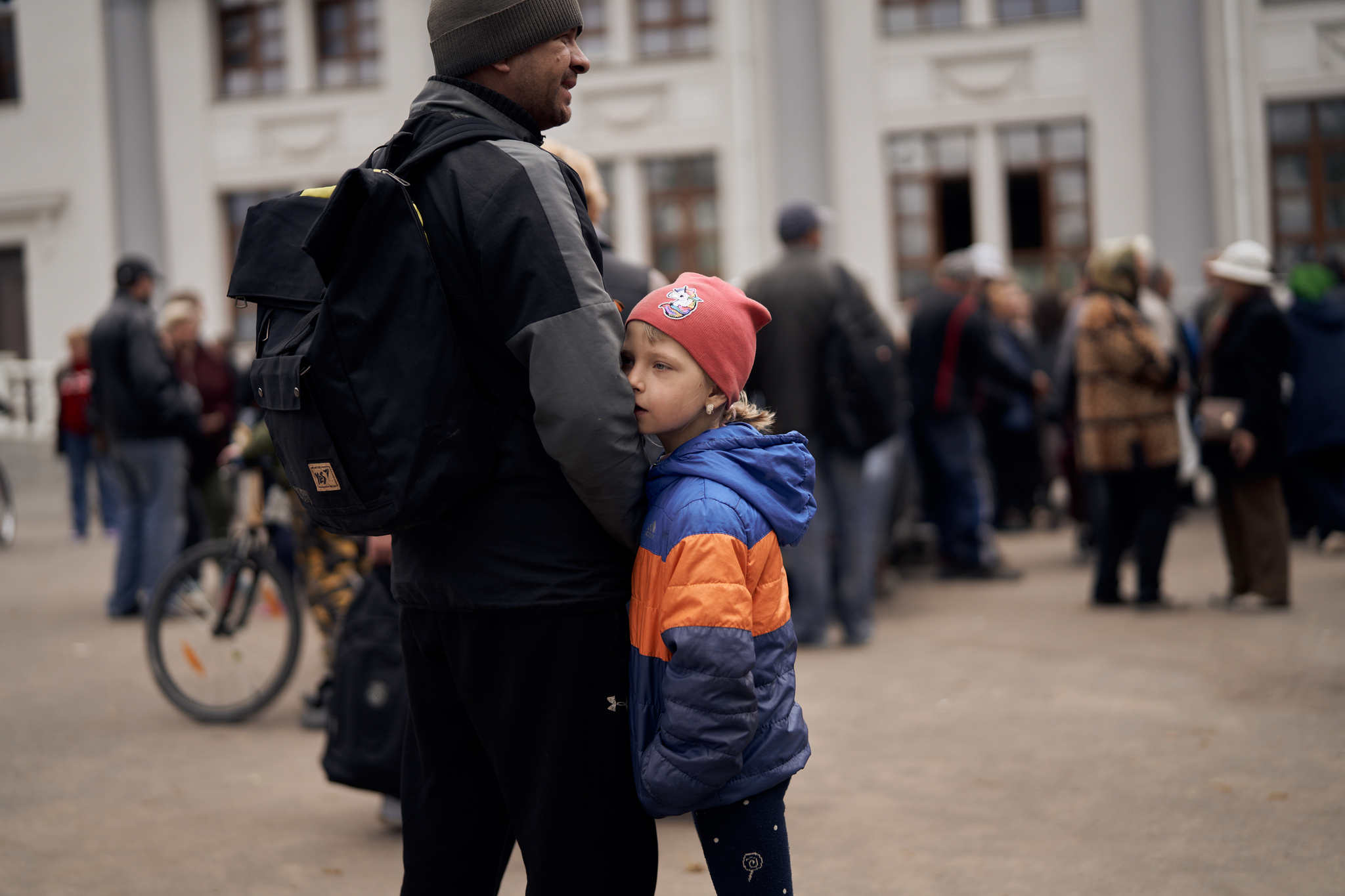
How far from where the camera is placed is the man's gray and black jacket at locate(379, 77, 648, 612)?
7.48ft

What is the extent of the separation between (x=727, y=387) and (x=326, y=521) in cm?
78

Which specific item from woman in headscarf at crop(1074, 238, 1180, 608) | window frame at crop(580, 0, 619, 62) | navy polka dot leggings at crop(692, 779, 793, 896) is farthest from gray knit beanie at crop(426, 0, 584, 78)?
window frame at crop(580, 0, 619, 62)

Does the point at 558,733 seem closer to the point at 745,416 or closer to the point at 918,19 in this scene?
the point at 745,416

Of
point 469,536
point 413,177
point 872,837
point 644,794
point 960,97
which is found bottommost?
point 872,837

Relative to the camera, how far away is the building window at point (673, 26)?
21141mm

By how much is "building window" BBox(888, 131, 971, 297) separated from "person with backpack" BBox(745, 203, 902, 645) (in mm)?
13428

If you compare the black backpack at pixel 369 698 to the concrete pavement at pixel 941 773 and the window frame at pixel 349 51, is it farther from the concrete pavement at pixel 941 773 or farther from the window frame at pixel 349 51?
the window frame at pixel 349 51

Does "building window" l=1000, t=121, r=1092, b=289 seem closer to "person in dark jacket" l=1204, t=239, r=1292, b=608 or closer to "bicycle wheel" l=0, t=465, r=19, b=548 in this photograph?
"person in dark jacket" l=1204, t=239, r=1292, b=608

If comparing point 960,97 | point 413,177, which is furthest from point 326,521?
point 960,97

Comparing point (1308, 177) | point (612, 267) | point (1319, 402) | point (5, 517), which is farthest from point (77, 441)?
point (1308, 177)

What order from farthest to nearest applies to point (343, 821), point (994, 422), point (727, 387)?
point (994, 422) < point (343, 821) < point (727, 387)

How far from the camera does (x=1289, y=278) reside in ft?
32.2

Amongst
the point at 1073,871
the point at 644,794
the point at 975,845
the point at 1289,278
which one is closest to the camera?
the point at 644,794

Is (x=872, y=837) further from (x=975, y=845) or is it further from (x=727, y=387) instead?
(x=727, y=387)
